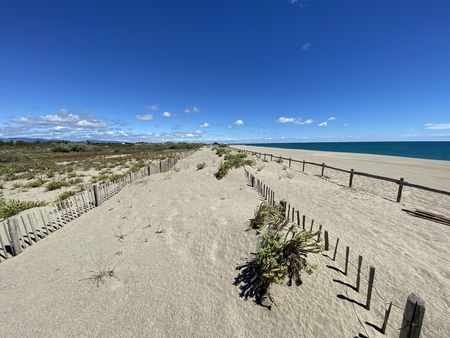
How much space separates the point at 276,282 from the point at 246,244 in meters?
1.44

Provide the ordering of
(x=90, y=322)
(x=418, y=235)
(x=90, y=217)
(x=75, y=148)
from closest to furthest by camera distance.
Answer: (x=90, y=322), (x=418, y=235), (x=90, y=217), (x=75, y=148)

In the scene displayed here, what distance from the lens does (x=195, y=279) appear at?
4223 mm

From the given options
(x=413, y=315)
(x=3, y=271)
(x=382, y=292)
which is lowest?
(x=3, y=271)

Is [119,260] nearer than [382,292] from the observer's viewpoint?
No

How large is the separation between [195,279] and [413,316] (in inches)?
127

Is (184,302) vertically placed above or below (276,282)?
below

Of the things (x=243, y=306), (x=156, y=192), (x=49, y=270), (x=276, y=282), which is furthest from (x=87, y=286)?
(x=156, y=192)

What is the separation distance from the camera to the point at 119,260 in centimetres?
498

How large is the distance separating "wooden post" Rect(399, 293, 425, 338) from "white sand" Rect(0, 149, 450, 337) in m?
0.67

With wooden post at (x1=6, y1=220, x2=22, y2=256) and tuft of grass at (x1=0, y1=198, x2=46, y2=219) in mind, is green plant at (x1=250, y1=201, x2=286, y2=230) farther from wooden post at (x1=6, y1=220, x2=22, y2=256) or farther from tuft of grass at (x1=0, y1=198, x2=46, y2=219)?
tuft of grass at (x1=0, y1=198, x2=46, y2=219)

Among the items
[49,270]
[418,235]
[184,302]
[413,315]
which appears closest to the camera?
[413,315]

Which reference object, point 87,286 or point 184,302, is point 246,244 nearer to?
point 184,302

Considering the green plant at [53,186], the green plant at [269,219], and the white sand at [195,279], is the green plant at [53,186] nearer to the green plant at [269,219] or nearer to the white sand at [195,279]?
the white sand at [195,279]

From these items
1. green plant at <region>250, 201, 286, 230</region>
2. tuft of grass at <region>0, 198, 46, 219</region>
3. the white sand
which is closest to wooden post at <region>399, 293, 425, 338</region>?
the white sand
